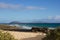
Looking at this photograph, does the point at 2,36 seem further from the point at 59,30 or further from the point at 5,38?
the point at 59,30

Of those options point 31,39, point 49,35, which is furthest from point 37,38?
point 49,35

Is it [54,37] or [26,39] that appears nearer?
[54,37]

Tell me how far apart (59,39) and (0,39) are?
11.6ft

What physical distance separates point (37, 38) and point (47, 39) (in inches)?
150

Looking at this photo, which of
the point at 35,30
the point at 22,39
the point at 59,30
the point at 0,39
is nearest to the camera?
the point at 0,39

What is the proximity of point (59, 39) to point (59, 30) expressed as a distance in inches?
43.7

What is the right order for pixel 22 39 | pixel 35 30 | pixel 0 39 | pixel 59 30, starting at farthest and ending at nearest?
pixel 35 30, pixel 22 39, pixel 59 30, pixel 0 39

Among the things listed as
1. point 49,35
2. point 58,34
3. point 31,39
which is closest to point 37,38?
point 31,39

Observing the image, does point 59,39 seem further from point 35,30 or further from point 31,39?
point 35,30

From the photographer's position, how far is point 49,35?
43.4ft

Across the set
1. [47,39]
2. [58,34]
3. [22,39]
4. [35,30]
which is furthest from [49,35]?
[35,30]

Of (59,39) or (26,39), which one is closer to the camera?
(59,39)

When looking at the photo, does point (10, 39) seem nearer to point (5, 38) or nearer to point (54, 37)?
point (5, 38)

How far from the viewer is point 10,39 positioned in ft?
39.7
